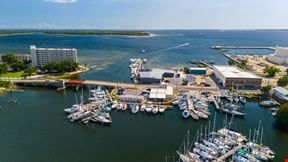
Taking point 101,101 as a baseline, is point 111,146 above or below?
below

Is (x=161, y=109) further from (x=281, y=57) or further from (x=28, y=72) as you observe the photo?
(x=281, y=57)

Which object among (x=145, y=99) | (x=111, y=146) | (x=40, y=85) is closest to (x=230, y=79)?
(x=145, y=99)

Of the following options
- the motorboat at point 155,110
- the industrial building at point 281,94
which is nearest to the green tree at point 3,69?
the motorboat at point 155,110

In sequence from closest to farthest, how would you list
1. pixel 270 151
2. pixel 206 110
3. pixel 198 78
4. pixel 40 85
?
pixel 270 151, pixel 206 110, pixel 40 85, pixel 198 78

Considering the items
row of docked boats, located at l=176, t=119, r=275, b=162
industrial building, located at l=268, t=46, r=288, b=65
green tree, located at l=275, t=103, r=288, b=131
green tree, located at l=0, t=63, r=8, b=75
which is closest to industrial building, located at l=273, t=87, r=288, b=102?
green tree, located at l=275, t=103, r=288, b=131

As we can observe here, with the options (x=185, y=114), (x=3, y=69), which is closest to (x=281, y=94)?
(x=185, y=114)

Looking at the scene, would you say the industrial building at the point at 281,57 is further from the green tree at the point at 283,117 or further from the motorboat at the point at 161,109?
the motorboat at the point at 161,109

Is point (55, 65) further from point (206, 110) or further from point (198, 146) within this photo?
point (198, 146)
